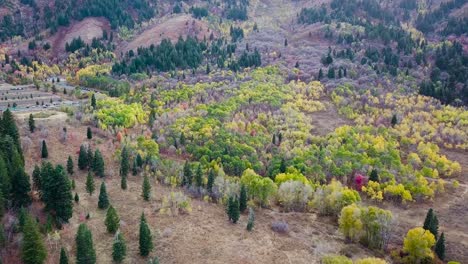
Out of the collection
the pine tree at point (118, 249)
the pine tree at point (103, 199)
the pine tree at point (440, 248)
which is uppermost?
the pine tree at point (103, 199)

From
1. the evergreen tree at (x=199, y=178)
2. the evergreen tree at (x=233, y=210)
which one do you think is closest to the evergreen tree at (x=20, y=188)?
the evergreen tree at (x=199, y=178)

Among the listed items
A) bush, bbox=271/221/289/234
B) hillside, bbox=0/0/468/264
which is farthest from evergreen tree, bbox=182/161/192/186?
bush, bbox=271/221/289/234

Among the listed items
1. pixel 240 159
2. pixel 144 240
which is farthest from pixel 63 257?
pixel 240 159

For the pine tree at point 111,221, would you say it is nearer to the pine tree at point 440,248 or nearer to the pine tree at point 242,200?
the pine tree at point 242,200

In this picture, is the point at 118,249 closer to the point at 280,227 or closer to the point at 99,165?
the point at 280,227

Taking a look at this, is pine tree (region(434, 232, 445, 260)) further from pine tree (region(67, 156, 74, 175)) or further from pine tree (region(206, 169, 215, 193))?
pine tree (region(67, 156, 74, 175))
